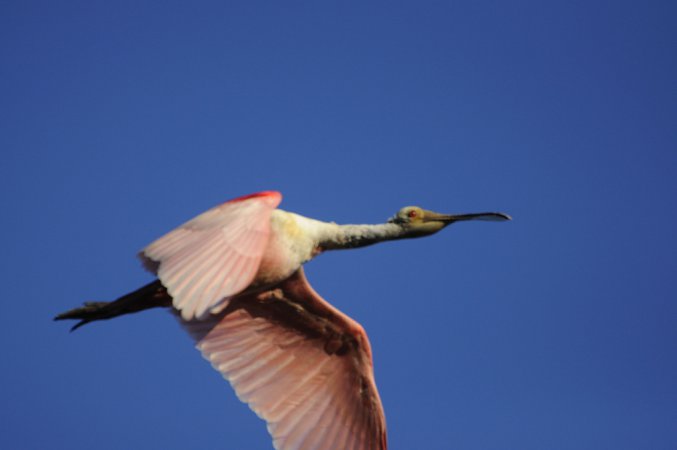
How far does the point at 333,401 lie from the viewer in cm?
981

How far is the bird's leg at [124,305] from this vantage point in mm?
8828

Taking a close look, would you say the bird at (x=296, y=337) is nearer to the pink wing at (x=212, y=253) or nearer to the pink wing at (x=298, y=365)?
the pink wing at (x=298, y=365)

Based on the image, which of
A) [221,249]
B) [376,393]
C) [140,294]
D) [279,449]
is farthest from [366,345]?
[221,249]

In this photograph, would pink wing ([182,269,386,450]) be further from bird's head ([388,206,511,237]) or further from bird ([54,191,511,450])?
bird's head ([388,206,511,237])

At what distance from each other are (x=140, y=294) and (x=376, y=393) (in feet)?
8.45

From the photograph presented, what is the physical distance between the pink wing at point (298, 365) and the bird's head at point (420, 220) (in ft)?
3.53

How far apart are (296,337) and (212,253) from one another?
2.95 metres

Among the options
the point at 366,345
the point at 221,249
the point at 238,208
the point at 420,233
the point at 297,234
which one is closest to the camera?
the point at 221,249

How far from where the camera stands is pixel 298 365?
985 cm

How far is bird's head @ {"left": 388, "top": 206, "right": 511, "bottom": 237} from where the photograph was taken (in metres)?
9.15

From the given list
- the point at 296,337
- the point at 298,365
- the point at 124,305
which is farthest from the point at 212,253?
the point at 298,365

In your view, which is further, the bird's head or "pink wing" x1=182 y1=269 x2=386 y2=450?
"pink wing" x1=182 y1=269 x2=386 y2=450

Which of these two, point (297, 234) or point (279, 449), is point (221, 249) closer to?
point (297, 234)

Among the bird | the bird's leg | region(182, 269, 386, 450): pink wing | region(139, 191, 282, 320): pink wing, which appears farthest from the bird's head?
the bird's leg
